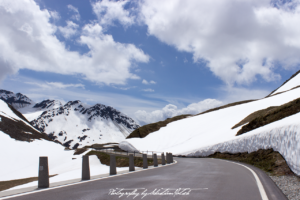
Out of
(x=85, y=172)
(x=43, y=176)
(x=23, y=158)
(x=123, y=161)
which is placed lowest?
(x=123, y=161)

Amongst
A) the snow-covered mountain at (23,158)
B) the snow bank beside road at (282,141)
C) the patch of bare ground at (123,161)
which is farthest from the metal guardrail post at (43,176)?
the snow-covered mountain at (23,158)

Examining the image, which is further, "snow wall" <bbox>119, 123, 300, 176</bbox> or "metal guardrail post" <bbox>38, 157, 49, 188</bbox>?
"snow wall" <bbox>119, 123, 300, 176</bbox>

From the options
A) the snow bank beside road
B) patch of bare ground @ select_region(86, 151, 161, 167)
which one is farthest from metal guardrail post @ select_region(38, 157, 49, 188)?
patch of bare ground @ select_region(86, 151, 161, 167)

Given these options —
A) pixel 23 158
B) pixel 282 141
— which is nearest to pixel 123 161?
pixel 282 141

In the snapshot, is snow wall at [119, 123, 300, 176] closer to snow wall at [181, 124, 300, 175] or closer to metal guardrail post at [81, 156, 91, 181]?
snow wall at [181, 124, 300, 175]

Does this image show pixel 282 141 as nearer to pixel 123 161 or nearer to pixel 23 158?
pixel 123 161

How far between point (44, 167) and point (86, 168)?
7.39 ft

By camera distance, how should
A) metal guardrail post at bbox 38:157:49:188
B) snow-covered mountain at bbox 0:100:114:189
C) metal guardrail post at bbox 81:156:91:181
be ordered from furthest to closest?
snow-covered mountain at bbox 0:100:114:189 < metal guardrail post at bbox 81:156:91:181 < metal guardrail post at bbox 38:157:49:188

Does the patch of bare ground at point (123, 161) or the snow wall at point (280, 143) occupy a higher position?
the snow wall at point (280, 143)

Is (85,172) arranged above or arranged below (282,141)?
below

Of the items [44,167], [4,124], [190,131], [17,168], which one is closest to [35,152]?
[17,168]

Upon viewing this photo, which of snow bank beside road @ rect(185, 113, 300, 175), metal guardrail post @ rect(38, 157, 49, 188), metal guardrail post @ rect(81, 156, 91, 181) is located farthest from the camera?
snow bank beside road @ rect(185, 113, 300, 175)

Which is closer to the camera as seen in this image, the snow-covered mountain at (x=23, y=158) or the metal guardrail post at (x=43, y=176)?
the metal guardrail post at (x=43, y=176)

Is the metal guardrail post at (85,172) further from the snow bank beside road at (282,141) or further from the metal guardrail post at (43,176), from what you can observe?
the snow bank beside road at (282,141)
